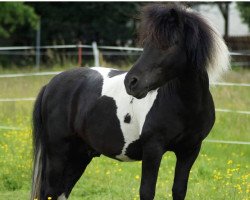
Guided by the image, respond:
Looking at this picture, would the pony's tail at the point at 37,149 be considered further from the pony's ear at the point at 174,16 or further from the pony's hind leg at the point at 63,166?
the pony's ear at the point at 174,16

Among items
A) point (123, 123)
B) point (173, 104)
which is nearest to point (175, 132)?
point (173, 104)

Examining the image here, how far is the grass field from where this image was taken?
631 centimetres

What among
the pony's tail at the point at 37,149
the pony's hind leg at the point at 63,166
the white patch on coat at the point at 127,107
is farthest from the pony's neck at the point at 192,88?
the pony's tail at the point at 37,149

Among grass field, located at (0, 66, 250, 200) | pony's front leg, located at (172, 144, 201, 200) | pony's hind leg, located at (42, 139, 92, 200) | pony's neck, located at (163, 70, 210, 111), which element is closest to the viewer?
pony's neck, located at (163, 70, 210, 111)

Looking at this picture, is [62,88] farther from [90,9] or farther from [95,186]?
[90,9]

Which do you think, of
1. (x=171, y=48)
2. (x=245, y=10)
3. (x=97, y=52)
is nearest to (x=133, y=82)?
(x=171, y=48)

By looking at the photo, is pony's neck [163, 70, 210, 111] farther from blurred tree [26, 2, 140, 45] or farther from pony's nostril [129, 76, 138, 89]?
blurred tree [26, 2, 140, 45]

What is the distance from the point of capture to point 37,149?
5.53m

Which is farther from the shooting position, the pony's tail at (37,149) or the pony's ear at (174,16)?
the pony's tail at (37,149)

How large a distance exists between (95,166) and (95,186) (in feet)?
2.39

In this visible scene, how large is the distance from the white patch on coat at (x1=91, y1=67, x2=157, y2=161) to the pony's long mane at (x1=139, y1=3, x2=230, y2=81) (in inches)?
17.9

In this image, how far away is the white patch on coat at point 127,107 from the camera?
452 centimetres

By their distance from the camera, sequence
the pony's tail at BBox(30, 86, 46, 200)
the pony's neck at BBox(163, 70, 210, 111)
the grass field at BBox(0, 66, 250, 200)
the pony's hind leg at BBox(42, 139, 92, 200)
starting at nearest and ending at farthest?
the pony's neck at BBox(163, 70, 210, 111), the pony's hind leg at BBox(42, 139, 92, 200), the pony's tail at BBox(30, 86, 46, 200), the grass field at BBox(0, 66, 250, 200)

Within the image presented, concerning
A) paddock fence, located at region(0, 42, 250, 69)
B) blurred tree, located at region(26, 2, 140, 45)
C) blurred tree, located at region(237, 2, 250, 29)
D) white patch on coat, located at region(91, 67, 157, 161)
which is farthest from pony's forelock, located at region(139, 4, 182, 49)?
blurred tree, located at region(26, 2, 140, 45)
